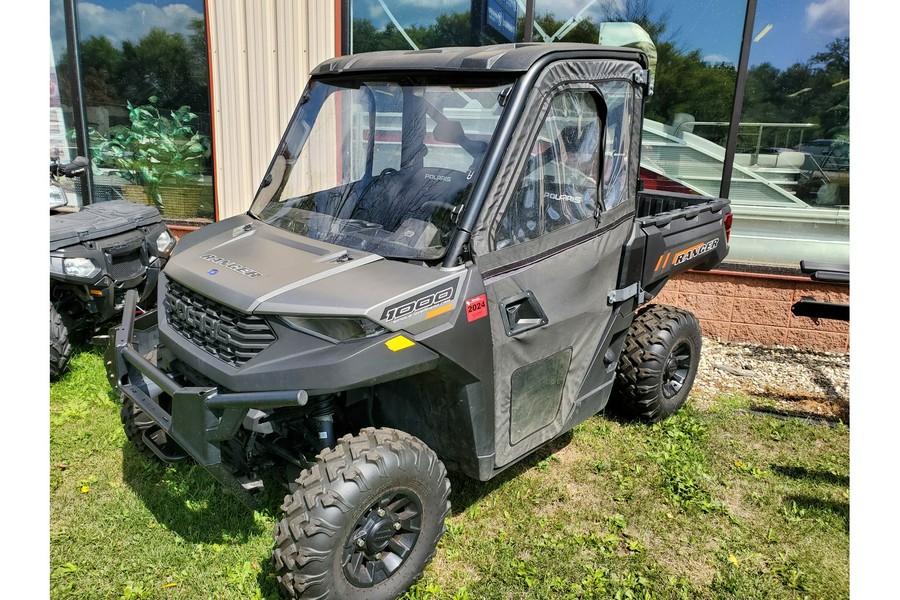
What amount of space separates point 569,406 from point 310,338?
60.7 inches

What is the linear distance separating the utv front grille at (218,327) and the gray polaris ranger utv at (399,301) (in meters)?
0.01

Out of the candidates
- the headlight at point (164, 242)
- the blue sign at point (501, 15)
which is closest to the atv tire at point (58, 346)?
the headlight at point (164, 242)

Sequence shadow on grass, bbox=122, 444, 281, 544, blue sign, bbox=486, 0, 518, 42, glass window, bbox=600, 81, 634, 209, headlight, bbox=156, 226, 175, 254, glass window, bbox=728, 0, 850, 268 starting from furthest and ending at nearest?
blue sign, bbox=486, 0, 518, 42
glass window, bbox=728, 0, 850, 268
headlight, bbox=156, 226, 175, 254
glass window, bbox=600, 81, 634, 209
shadow on grass, bbox=122, 444, 281, 544

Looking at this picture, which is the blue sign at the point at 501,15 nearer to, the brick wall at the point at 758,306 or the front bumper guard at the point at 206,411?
the brick wall at the point at 758,306

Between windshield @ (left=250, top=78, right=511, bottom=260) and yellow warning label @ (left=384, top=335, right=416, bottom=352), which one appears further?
windshield @ (left=250, top=78, right=511, bottom=260)

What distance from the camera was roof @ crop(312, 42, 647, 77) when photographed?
303 centimetres

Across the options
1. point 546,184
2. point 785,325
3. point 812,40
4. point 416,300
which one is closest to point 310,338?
point 416,300

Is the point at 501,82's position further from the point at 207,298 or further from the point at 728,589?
the point at 728,589

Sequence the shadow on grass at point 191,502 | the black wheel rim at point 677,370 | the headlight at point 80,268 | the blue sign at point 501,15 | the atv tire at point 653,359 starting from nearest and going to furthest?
the shadow on grass at point 191,502 → the atv tire at point 653,359 → the black wheel rim at point 677,370 → the headlight at point 80,268 → the blue sign at point 501,15

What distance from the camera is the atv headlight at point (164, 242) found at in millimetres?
5457

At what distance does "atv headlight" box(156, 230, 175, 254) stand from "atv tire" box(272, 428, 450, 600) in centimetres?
332

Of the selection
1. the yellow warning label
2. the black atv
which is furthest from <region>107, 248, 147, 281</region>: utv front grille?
the yellow warning label

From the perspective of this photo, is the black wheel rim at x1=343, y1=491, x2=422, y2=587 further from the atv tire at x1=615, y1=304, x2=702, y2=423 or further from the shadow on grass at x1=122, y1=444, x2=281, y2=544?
the atv tire at x1=615, y1=304, x2=702, y2=423

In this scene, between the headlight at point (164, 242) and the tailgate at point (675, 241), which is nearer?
the tailgate at point (675, 241)
